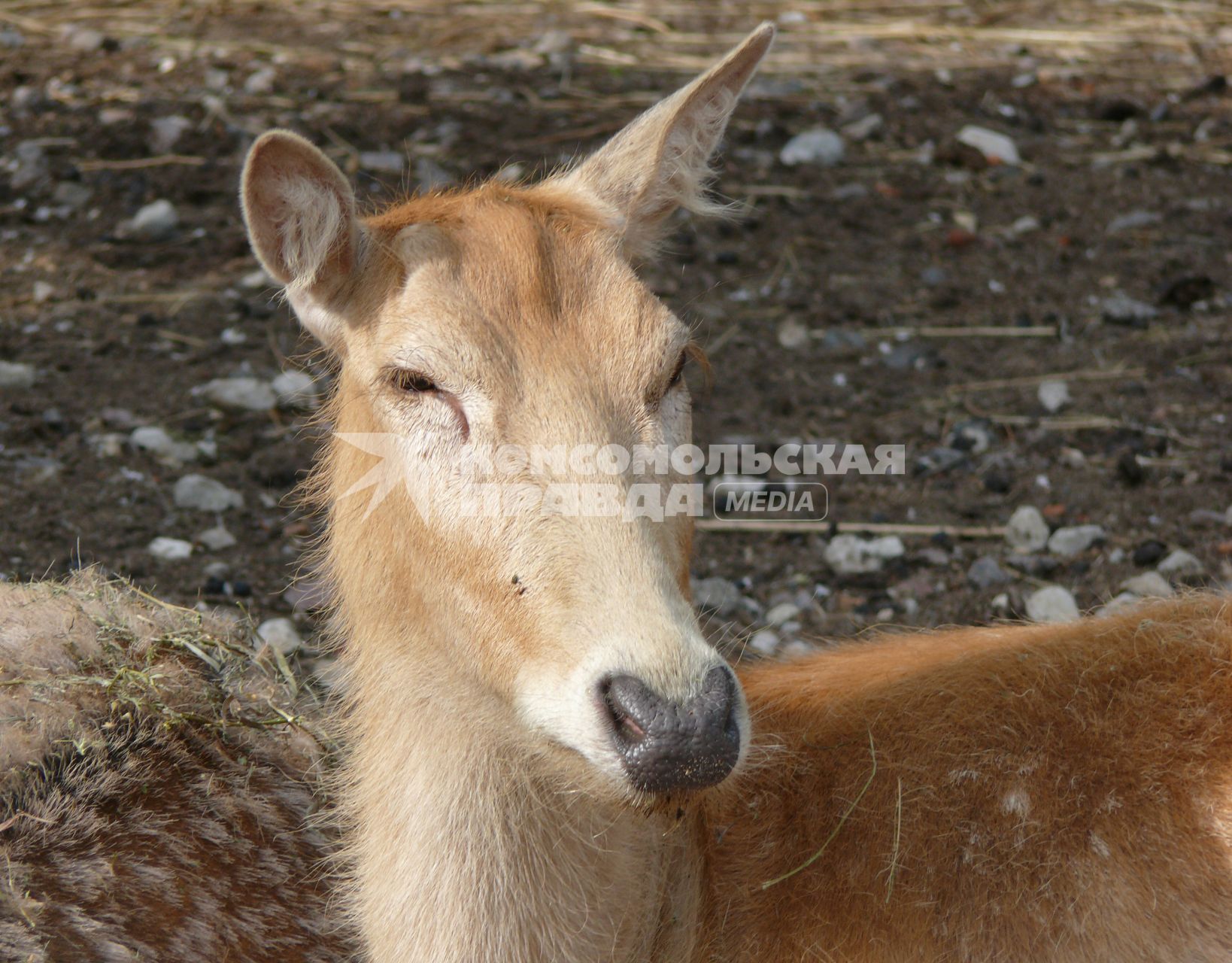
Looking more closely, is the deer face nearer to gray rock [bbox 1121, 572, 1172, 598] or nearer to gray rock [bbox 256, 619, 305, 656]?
gray rock [bbox 256, 619, 305, 656]

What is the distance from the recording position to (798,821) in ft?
13.1

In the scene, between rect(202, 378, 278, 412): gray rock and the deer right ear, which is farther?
rect(202, 378, 278, 412): gray rock

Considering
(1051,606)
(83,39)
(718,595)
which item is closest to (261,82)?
(83,39)

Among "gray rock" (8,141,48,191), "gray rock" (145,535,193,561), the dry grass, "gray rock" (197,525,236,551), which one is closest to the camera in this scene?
"gray rock" (145,535,193,561)

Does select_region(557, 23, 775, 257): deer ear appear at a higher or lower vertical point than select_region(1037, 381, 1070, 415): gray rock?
higher

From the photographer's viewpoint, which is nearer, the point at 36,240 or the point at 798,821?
the point at 798,821

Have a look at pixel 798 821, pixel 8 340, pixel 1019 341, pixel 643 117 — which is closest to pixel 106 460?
pixel 8 340

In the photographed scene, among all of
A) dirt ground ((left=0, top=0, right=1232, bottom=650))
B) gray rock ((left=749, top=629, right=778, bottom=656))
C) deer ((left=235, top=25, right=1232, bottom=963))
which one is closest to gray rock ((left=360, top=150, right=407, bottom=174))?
dirt ground ((left=0, top=0, right=1232, bottom=650))

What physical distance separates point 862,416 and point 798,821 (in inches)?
147

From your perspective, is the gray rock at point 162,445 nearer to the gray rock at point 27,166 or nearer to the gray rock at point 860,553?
the gray rock at point 27,166

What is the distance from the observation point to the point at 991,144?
9789 mm

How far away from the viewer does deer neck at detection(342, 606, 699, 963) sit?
3.69 m

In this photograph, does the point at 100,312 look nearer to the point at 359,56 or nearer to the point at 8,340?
the point at 8,340

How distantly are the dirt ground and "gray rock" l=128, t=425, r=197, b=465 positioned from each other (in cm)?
5
